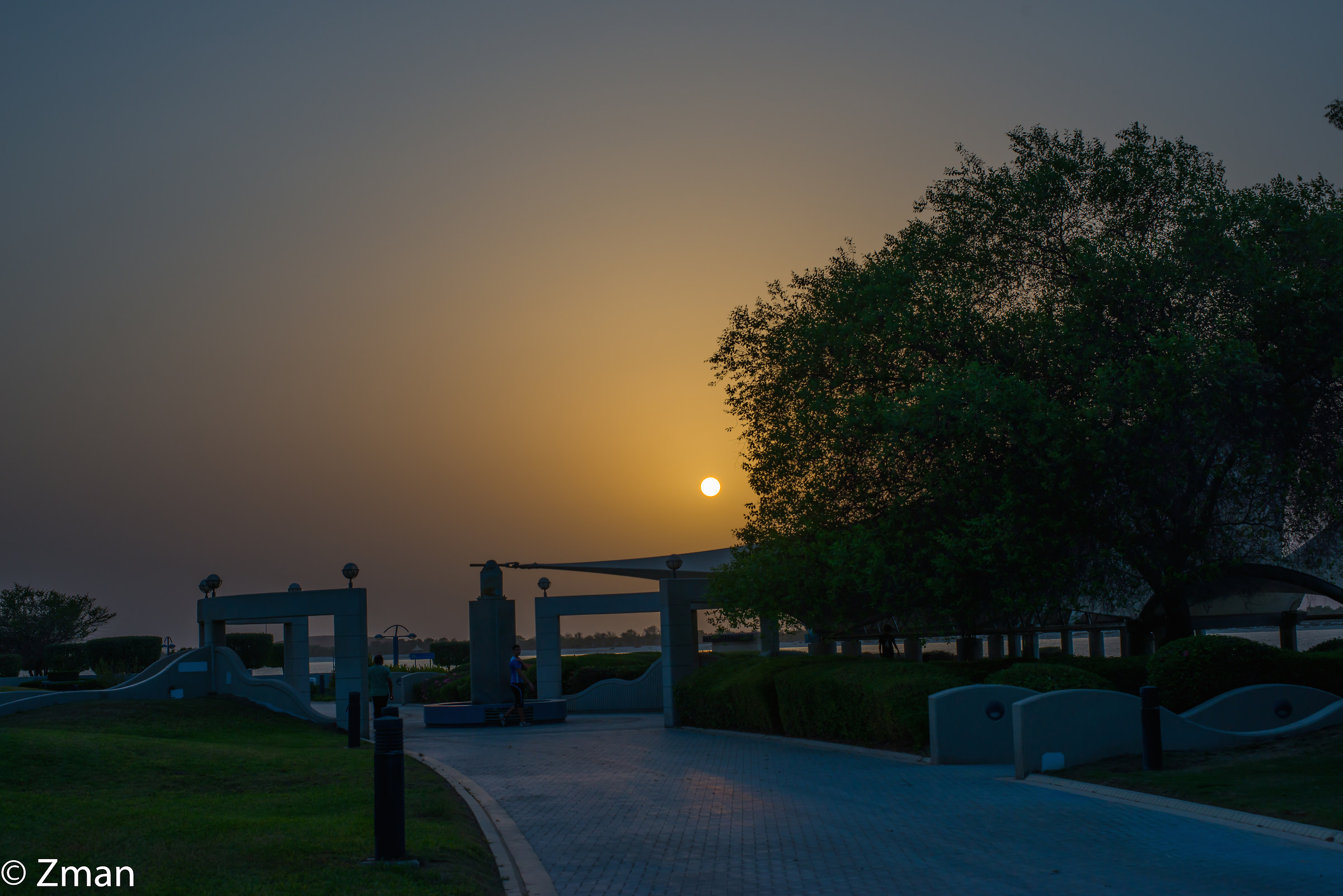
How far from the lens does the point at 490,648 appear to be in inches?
1136

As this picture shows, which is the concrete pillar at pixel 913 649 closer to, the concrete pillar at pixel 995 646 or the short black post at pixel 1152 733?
the concrete pillar at pixel 995 646

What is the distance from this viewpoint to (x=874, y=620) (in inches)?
888

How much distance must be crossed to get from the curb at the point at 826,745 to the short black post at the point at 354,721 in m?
7.52

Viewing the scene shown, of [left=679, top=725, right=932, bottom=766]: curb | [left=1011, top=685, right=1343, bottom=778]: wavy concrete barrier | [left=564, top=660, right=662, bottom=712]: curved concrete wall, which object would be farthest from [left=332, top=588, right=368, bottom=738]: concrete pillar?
[left=1011, top=685, right=1343, bottom=778]: wavy concrete barrier

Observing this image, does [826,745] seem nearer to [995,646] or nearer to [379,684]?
[379,684]

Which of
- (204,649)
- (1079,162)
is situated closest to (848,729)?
(1079,162)

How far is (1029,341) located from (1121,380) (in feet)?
6.92

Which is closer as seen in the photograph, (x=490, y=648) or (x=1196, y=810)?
(x=1196, y=810)

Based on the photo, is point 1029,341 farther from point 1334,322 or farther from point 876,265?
point 1334,322

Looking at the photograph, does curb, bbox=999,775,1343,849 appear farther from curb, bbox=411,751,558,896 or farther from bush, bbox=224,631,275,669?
bush, bbox=224,631,275,669

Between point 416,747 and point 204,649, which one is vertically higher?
point 204,649

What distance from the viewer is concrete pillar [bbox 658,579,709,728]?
26422 mm

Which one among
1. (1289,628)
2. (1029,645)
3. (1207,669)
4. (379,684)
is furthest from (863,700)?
(1289,628)

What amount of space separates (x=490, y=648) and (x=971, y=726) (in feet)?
54.8
